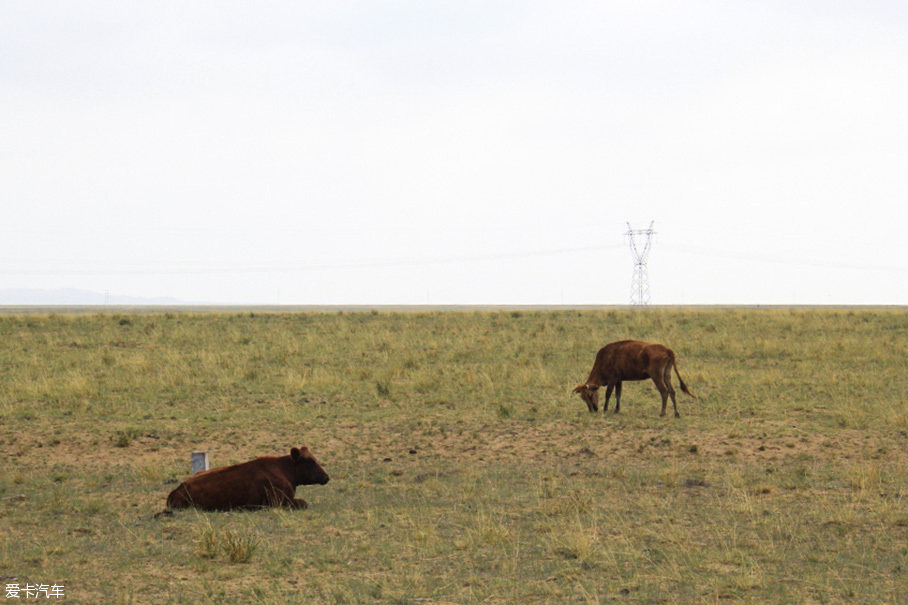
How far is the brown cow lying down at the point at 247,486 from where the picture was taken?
360 inches

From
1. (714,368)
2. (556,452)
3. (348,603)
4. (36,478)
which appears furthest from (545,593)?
(714,368)

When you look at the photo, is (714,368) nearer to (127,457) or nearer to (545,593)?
(127,457)

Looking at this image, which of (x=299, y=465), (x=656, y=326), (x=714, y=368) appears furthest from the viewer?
(x=656, y=326)

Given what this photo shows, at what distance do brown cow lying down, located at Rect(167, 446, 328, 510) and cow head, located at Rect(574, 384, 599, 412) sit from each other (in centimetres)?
706

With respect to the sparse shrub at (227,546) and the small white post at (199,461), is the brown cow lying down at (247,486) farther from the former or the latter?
the sparse shrub at (227,546)

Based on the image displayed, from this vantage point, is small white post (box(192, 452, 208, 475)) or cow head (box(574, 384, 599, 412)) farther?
cow head (box(574, 384, 599, 412))

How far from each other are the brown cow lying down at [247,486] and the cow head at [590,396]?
7065 millimetres

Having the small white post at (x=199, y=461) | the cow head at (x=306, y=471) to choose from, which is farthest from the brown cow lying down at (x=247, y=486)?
the small white post at (x=199, y=461)

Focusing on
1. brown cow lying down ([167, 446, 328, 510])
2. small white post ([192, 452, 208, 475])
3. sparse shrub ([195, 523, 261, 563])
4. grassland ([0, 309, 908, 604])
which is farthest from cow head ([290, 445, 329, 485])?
sparse shrub ([195, 523, 261, 563])

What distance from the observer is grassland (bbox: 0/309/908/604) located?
6855 millimetres

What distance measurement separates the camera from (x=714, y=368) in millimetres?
21359

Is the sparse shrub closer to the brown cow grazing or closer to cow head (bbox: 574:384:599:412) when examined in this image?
cow head (bbox: 574:384:599:412)

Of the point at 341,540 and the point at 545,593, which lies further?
the point at 341,540

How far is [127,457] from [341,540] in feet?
18.7
